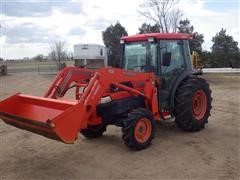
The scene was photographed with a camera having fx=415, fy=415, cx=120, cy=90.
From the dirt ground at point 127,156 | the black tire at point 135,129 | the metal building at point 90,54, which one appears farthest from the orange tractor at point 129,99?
the metal building at point 90,54

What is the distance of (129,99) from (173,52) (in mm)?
1709

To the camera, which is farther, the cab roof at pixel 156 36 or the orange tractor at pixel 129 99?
the cab roof at pixel 156 36

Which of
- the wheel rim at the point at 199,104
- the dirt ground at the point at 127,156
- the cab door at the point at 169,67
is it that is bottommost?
the dirt ground at the point at 127,156

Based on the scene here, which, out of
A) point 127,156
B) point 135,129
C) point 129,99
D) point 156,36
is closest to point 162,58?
point 156,36

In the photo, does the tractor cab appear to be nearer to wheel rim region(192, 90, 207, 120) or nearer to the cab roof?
the cab roof

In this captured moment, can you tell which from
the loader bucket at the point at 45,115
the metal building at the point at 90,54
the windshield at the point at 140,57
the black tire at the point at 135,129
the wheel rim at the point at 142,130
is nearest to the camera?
the loader bucket at the point at 45,115

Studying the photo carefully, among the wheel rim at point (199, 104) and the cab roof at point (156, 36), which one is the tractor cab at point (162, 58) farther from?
the wheel rim at point (199, 104)

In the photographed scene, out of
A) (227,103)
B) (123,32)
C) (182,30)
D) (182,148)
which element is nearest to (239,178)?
(182,148)

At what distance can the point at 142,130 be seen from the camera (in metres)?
8.27

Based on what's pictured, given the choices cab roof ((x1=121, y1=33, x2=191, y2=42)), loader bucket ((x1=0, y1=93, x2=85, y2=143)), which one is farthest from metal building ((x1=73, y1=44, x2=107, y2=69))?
loader bucket ((x1=0, y1=93, x2=85, y2=143))

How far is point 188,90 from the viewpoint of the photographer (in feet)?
30.0

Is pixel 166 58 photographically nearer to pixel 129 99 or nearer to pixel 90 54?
pixel 129 99

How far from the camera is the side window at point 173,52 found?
9.16 metres

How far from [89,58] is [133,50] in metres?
22.9
